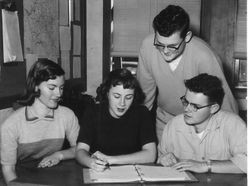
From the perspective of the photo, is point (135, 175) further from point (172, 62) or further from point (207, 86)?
point (172, 62)

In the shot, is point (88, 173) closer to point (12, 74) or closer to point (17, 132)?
point (17, 132)

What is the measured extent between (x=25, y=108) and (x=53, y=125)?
7.1 inches

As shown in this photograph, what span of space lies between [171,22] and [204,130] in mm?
577

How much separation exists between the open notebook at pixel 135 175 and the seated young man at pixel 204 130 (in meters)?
0.17

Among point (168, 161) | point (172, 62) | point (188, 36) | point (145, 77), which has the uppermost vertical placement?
point (188, 36)

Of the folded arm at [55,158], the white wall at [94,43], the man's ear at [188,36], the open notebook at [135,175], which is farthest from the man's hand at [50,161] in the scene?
the white wall at [94,43]

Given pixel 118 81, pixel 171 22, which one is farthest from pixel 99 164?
pixel 171 22

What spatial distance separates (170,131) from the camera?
200 centimetres

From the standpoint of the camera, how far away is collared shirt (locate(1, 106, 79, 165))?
1.88m

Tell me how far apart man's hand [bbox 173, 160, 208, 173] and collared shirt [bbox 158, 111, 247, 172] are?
19 cm

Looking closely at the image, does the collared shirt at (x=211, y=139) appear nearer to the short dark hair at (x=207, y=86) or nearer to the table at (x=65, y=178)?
the short dark hair at (x=207, y=86)

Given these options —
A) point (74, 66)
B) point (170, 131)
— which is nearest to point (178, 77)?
point (170, 131)

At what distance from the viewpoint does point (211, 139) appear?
1886 millimetres

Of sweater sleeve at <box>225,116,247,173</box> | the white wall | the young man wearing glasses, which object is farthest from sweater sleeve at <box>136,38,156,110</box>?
the white wall
